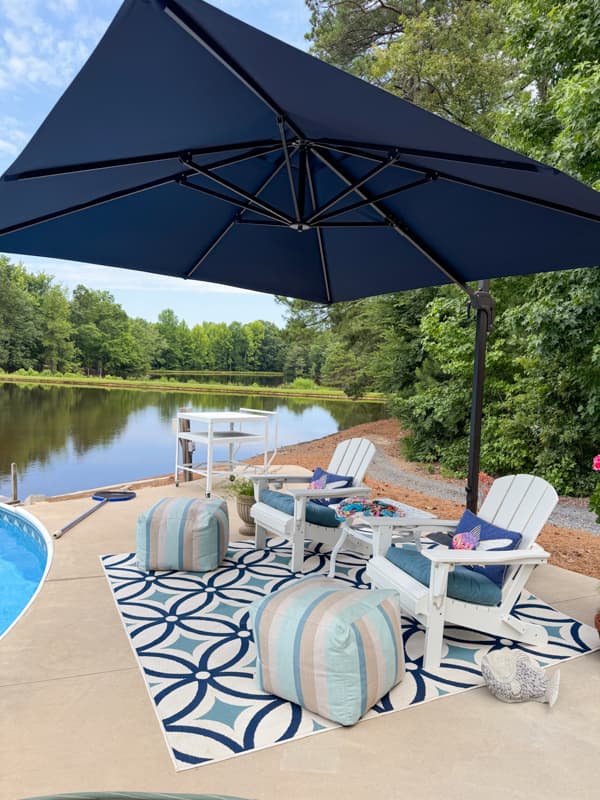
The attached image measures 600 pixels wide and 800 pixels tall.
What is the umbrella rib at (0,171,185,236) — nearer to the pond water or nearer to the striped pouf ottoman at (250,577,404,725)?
the striped pouf ottoman at (250,577,404,725)

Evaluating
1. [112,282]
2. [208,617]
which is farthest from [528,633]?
[112,282]

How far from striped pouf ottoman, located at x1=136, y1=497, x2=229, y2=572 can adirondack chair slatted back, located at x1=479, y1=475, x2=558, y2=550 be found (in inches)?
65.1

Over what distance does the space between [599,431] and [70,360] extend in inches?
894

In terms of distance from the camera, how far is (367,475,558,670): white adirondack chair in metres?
2.44

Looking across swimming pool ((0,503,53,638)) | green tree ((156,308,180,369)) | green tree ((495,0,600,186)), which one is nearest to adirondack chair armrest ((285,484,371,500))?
swimming pool ((0,503,53,638))

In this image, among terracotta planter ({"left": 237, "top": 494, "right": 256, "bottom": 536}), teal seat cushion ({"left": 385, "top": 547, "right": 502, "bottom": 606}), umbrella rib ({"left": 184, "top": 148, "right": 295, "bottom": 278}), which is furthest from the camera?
terracotta planter ({"left": 237, "top": 494, "right": 256, "bottom": 536})

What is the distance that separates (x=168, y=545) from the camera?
3.46 meters

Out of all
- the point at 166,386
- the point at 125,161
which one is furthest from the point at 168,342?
the point at 125,161

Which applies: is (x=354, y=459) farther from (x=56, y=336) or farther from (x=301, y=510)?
(x=56, y=336)

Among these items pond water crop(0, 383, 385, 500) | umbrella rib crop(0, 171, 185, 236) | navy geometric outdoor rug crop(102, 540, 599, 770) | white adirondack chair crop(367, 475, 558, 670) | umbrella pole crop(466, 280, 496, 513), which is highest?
umbrella rib crop(0, 171, 185, 236)

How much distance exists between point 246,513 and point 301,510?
96 centimetres

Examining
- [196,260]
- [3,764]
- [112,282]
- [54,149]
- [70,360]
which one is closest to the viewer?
[3,764]

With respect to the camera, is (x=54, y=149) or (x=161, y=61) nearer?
(x=161, y=61)

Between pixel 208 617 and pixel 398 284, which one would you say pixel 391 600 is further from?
pixel 398 284
